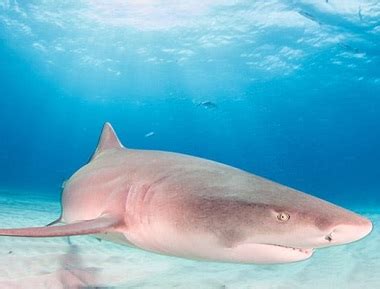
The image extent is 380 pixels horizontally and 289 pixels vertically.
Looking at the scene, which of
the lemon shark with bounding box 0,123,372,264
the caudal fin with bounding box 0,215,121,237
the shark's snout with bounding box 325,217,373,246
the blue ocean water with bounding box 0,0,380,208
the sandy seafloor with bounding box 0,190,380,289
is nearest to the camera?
the shark's snout with bounding box 325,217,373,246

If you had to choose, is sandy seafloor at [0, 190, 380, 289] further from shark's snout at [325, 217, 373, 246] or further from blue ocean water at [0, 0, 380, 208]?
blue ocean water at [0, 0, 380, 208]

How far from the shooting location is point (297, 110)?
53938 millimetres

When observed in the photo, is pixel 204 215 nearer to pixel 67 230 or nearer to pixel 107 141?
pixel 67 230

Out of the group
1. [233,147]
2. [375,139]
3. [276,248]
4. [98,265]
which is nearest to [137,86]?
[375,139]

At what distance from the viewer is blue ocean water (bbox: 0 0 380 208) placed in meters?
24.3

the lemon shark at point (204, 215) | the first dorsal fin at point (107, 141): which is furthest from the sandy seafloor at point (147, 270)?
the first dorsal fin at point (107, 141)

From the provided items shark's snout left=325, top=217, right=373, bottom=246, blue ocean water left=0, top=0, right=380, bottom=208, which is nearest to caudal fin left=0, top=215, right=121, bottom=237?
shark's snout left=325, top=217, right=373, bottom=246

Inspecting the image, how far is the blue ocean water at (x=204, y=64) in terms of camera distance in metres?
24.3

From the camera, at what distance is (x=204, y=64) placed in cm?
3525

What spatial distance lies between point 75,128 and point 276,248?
117 m

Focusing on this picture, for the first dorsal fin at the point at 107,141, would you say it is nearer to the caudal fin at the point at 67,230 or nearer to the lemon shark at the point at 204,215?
the lemon shark at the point at 204,215

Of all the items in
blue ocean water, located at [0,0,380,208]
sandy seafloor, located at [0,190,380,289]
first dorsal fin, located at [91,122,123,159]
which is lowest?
sandy seafloor, located at [0,190,380,289]

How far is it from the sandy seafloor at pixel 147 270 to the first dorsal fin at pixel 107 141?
4.99 feet

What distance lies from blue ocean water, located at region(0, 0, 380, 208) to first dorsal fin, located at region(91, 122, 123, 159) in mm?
5225
